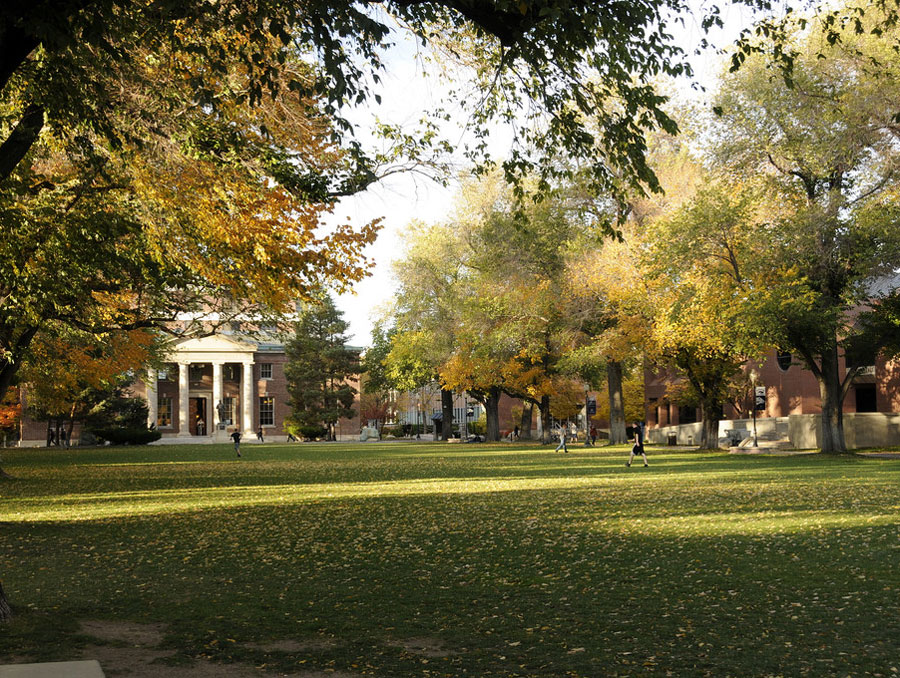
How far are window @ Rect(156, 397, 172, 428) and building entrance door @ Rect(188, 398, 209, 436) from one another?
2.67 meters

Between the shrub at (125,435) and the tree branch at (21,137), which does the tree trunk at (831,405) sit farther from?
the shrub at (125,435)

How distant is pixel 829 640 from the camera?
6.96m

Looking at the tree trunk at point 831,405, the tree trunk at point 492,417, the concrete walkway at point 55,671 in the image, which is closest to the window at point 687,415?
the tree trunk at point 492,417

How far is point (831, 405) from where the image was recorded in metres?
37.2

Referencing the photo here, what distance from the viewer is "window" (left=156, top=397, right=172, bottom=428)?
94.2 metres

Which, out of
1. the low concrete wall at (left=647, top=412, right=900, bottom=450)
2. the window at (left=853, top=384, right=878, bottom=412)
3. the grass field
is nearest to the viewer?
the grass field

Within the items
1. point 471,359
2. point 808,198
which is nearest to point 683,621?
point 808,198

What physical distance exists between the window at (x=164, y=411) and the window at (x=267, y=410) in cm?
966

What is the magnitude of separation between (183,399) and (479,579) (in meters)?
86.5

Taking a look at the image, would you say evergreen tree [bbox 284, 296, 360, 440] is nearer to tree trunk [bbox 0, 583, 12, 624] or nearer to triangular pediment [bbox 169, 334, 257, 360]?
triangular pediment [bbox 169, 334, 257, 360]

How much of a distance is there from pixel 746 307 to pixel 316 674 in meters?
28.4

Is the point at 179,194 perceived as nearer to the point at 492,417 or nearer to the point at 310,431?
the point at 492,417

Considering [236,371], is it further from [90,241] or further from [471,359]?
[90,241]

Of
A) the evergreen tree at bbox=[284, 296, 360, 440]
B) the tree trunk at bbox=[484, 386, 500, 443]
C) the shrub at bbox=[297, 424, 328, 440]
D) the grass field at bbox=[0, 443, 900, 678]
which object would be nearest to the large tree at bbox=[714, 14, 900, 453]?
the grass field at bbox=[0, 443, 900, 678]
